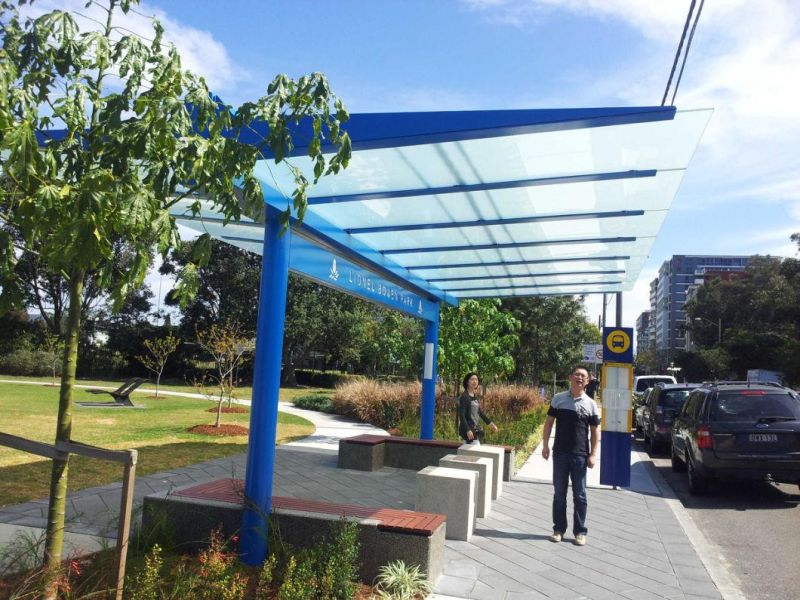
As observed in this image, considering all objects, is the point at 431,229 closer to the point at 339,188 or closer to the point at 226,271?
the point at 339,188

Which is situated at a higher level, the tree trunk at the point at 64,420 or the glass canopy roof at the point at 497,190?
the glass canopy roof at the point at 497,190

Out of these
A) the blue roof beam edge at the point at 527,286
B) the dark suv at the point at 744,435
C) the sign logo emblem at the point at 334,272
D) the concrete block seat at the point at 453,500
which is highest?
the blue roof beam edge at the point at 527,286

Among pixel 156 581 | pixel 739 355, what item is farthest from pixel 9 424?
pixel 739 355

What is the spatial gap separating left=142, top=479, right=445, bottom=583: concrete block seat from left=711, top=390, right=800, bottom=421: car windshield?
6.38 m

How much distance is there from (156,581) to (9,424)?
12244 mm

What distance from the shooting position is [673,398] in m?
16.4

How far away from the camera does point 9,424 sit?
46.5 ft

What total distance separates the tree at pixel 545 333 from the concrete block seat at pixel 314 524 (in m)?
27.6

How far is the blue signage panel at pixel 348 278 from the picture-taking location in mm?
6547

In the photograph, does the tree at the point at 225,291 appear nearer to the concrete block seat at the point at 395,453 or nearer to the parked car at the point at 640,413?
the parked car at the point at 640,413

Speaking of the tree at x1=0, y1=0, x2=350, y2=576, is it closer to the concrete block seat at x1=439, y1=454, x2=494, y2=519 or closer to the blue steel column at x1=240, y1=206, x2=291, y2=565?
the blue steel column at x1=240, y1=206, x2=291, y2=565

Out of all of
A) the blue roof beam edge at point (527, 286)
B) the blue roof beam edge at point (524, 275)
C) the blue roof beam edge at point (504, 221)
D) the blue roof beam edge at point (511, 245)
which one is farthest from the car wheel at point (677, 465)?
the blue roof beam edge at point (504, 221)

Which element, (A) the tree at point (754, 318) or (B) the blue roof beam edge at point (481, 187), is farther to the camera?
(A) the tree at point (754, 318)

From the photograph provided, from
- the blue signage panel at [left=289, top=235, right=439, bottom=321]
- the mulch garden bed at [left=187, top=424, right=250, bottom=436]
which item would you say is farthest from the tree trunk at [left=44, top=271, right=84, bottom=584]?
the mulch garden bed at [left=187, top=424, right=250, bottom=436]
